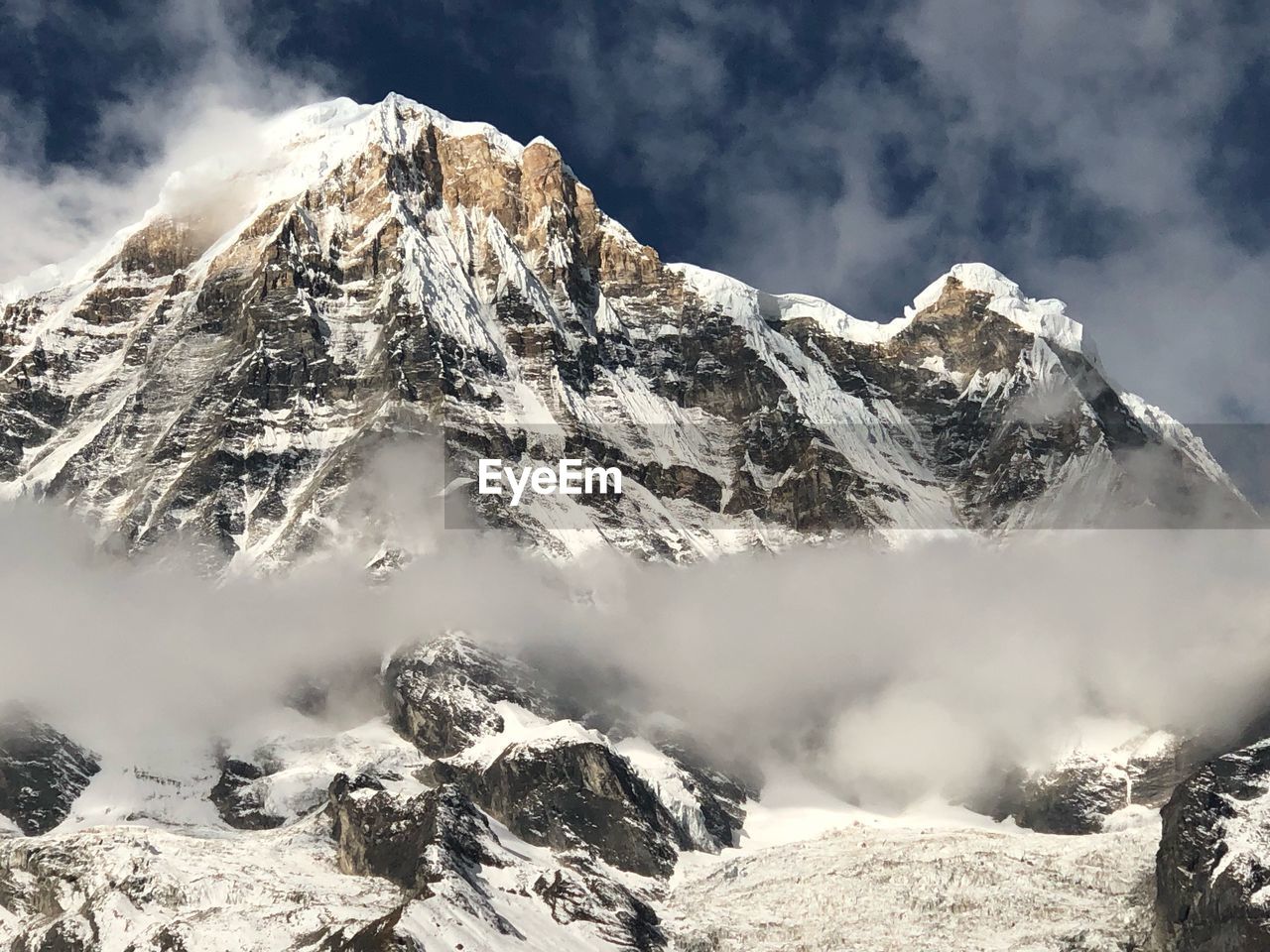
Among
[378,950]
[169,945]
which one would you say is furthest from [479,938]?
[169,945]

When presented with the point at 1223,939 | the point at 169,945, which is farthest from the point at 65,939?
the point at 1223,939

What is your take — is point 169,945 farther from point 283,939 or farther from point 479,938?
point 479,938

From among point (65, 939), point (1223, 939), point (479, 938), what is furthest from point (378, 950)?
point (1223, 939)

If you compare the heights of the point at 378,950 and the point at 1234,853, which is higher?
the point at 1234,853

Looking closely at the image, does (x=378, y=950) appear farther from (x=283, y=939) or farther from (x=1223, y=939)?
(x=1223, y=939)

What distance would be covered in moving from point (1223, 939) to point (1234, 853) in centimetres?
978

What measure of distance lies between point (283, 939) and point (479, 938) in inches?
784

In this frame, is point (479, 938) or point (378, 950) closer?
point (378, 950)

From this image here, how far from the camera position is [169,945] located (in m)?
195

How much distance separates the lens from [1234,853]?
653 ft

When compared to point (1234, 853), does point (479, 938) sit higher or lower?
lower

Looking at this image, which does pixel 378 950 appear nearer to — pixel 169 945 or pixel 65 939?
pixel 169 945

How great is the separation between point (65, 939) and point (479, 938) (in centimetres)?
4242

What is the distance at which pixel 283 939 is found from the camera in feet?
648
